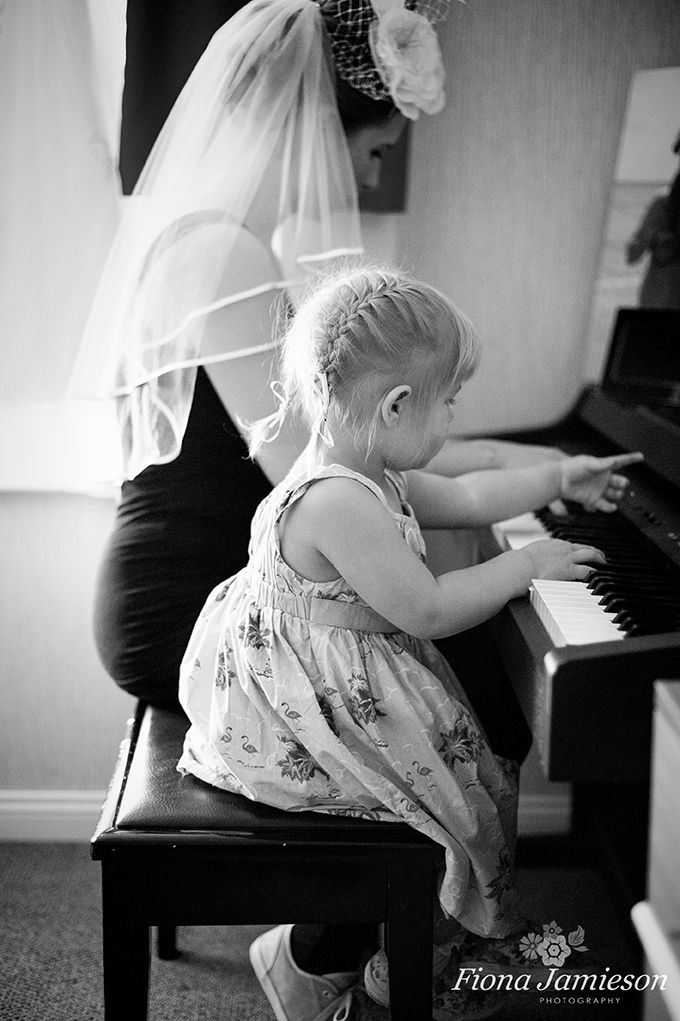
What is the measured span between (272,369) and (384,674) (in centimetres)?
A: 48

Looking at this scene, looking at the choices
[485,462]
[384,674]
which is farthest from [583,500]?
[384,674]

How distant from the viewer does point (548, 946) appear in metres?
1.43

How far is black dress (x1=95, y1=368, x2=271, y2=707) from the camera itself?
1525 mm

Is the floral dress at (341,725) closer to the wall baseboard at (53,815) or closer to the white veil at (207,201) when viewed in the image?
the white veil at (207,201)

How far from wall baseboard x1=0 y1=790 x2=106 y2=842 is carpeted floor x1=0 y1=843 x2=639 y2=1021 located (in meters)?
0.15

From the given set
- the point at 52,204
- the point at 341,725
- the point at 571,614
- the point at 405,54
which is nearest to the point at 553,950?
the point at 341,725

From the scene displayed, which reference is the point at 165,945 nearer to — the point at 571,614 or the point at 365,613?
the point at 365,613

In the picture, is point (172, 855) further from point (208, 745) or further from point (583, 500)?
point (583, 500)

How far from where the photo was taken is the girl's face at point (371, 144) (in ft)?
5.56

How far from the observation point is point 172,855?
115 cm

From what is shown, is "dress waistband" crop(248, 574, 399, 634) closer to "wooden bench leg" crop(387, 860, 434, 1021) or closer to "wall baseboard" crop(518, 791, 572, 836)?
"wooden bench leg" crop(387, 860, 434, 1021)

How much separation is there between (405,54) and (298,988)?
1415 mm

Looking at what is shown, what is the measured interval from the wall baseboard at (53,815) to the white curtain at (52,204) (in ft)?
2.15

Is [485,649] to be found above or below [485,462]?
below
